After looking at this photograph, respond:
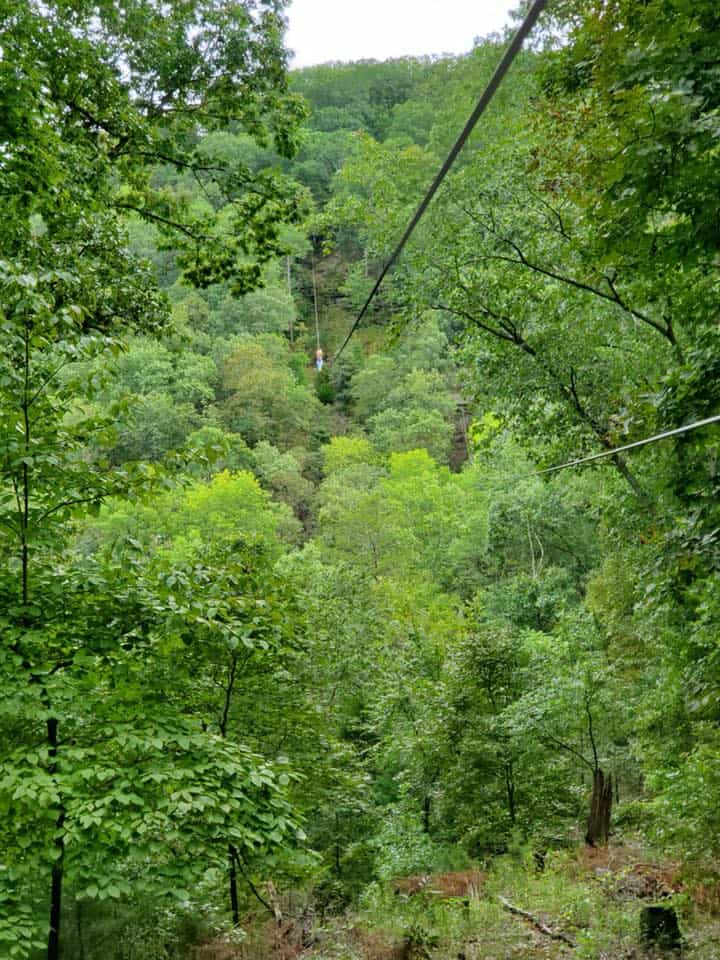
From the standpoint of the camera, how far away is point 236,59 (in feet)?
25.4

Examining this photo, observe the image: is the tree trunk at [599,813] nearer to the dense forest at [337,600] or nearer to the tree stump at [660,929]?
the dense forest at [337,600]

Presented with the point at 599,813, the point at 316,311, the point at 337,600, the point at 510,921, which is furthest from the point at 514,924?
the point at 316,311

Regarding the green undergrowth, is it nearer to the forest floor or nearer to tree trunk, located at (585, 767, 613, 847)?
the forest floor

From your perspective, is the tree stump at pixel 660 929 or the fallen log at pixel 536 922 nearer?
the tree stump at pixel 660 929

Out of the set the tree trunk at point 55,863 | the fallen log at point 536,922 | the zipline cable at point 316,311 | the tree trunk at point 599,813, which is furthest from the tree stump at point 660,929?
the zipline cable at point 316,311

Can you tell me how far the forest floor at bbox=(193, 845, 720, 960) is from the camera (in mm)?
6855

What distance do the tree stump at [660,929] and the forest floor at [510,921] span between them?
107 mm

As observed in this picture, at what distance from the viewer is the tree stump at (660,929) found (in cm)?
621

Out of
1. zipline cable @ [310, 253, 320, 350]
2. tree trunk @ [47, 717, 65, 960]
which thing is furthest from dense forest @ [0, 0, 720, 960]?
zipline cable @ [310, 253, 320, 350]

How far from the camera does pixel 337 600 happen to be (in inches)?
797

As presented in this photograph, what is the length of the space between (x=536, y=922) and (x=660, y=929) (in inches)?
73.5

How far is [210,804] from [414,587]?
27929mm

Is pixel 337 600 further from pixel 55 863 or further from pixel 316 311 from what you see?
pixel 316 311

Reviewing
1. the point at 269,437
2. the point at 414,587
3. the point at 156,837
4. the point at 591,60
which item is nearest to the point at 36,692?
the point at 156,837
